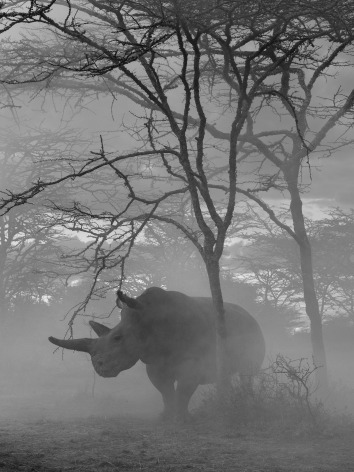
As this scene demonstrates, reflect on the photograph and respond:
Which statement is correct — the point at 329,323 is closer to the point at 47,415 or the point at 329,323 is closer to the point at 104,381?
the point at 104,381

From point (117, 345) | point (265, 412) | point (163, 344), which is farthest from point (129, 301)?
point (265, 412)

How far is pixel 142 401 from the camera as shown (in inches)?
578

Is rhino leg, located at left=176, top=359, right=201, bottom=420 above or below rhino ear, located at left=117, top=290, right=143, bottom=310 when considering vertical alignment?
below

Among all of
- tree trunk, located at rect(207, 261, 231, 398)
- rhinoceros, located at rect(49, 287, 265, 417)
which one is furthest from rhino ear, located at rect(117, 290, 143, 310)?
tree trunk, located at rect(207, 261, 231, 398)

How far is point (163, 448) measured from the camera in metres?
7.46

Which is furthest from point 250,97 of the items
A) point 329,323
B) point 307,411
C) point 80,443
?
point 329,323

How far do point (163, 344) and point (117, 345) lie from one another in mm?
890

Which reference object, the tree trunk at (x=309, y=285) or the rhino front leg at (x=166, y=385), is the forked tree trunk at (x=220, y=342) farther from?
the tree trunk at (x=309, y=285)

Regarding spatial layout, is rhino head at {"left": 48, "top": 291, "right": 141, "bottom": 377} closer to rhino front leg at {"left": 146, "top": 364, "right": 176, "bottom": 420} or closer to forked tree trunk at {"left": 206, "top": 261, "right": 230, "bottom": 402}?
rhino front leg at {"left": 146, "top": 364, "right": 176, "bottom": 420}

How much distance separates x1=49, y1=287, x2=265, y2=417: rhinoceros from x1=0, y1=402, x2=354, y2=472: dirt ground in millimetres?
802

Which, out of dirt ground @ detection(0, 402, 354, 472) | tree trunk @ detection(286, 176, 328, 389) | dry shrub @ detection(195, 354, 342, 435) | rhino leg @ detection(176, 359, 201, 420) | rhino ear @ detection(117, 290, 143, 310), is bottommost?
dirt ground @ detection(0, 402, 354, 472)

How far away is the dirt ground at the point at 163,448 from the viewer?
6164mm

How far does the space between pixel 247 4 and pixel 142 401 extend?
9299 mm

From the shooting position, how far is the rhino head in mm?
9922
